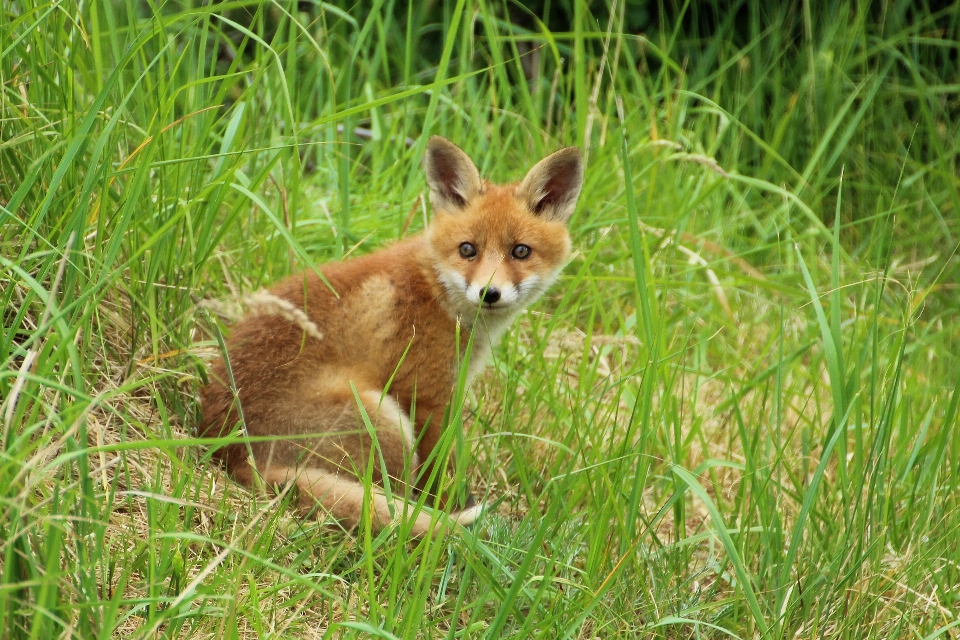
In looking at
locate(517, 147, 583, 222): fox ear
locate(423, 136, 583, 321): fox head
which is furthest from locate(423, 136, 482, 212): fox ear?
locate(517, 147, 583, 222): fox ear

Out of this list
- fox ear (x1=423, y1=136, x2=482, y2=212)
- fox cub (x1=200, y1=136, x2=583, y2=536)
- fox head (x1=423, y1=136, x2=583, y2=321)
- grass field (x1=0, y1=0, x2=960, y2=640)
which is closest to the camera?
grass field (x1=0, y1=0, x2=960, y2=640)

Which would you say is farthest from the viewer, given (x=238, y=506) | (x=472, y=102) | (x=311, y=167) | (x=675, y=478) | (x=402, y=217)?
(x=311, y=167)

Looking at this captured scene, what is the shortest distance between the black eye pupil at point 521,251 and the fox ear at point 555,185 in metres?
0.21

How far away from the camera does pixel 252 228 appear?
412 cm

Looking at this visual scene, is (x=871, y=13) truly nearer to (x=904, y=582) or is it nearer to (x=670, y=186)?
(x=670, y=186)

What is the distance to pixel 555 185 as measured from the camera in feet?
13.0

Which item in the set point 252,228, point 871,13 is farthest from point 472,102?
point 871,13

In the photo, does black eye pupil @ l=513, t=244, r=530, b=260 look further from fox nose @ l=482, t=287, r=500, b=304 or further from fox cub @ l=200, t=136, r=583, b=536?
fox nose @ l=482, t=287, r=500, b=304

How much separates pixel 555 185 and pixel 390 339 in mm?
1003

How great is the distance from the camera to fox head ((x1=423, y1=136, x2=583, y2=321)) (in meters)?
3.69

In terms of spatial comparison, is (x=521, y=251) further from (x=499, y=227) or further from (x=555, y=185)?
(x=555, y=185)

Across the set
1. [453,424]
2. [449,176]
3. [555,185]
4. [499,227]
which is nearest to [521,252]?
[499,227]

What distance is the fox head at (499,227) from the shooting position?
3689mm

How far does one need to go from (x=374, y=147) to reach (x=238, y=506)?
2.85 m
